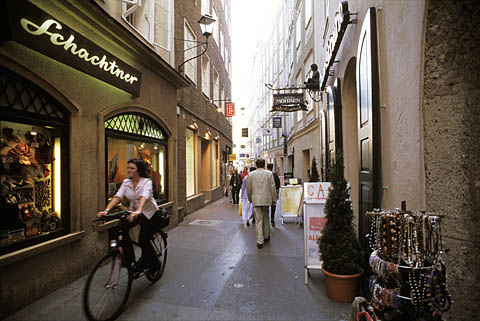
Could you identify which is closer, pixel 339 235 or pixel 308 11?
pixel 339 235

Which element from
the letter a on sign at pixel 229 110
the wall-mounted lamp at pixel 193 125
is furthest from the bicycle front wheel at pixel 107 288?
the letter a on sign at pixel 229 110

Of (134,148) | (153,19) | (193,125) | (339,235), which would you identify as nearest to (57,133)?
(134,148)

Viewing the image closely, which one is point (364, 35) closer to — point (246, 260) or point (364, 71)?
point (364, 71)

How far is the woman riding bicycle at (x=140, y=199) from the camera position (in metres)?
3.63

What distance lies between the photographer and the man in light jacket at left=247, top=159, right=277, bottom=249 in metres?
5.86

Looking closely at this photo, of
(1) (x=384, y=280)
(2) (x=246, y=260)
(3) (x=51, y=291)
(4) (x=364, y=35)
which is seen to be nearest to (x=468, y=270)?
(1) (x=384, y=280)

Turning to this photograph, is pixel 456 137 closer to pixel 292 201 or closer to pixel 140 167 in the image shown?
pixel 140 167

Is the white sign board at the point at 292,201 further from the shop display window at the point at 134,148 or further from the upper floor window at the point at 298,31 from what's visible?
the upper floor window at the point at 298,31

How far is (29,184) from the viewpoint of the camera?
3.72 metres

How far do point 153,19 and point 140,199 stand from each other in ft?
18.9

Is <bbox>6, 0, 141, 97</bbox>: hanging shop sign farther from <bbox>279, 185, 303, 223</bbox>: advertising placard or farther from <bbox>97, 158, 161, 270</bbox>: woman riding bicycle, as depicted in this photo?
<bbox>279, 185, 303, 223</bbox>: advertising placard

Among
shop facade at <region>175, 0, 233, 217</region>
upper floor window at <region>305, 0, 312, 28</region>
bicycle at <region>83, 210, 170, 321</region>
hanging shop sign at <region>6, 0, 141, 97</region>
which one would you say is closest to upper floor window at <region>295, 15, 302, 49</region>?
upper floor window at <region>305, 0, 312, 28</region>

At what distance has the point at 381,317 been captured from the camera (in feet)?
6.80

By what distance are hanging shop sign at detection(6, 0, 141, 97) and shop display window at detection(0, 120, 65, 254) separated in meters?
1.08
